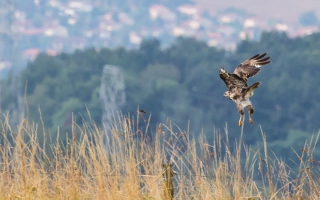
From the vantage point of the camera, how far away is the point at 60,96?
59062mm

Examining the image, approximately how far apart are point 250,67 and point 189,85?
58.4 meters

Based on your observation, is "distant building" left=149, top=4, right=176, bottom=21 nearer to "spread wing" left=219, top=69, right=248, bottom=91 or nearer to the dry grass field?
the dry grass field

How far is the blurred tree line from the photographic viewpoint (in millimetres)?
55625

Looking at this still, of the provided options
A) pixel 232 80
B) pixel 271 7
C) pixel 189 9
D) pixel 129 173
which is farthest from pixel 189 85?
pixel 232 80

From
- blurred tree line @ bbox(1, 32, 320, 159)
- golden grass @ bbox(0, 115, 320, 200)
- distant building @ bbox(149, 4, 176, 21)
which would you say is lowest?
blurred tree line @ bbox(1, 32, 320, 159)

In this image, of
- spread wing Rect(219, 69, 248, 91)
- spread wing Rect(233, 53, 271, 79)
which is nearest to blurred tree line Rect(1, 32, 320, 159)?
spread wing Rect(233, 53, 271, 79)

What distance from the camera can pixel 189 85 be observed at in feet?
204

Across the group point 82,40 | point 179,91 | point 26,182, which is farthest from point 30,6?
point 26,182

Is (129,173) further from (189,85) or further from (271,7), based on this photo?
(271,7)

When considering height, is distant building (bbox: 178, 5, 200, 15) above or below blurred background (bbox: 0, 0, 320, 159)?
above

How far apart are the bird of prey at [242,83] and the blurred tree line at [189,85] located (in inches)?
1837

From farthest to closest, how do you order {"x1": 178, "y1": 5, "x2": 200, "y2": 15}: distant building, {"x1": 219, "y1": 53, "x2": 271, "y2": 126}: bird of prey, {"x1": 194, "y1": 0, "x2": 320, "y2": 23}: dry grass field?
{"x1": 178, "y1": 5, "x2": 200, "y2": 15}: distant building, {"x1": 194, "y1": 0, "x2": 320, "y2": 23}: dry grass field, {"x1": 219, "y1": 53, "x2": 271, "y2": 126}: bird of prey

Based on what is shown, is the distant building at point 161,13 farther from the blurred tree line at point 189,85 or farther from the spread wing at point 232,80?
the spread wing at point 232,80

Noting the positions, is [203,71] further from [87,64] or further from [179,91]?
[87,64]
